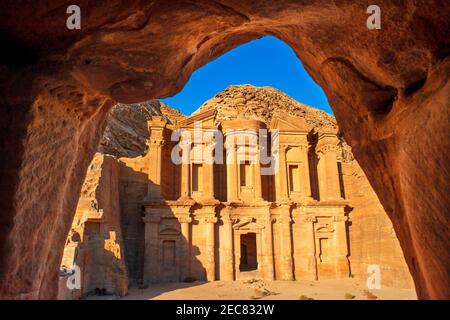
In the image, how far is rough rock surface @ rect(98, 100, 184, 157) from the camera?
29.6 m

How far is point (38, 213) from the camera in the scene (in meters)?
3.49

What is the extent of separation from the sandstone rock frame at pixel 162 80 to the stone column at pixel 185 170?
18498 millimetres

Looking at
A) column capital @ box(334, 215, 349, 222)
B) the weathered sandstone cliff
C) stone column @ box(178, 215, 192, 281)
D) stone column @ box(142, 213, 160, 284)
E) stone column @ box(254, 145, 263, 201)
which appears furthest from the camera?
stone column @ box(254, 145, 263, 201)

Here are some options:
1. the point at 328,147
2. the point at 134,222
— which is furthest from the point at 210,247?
the point at 328,147

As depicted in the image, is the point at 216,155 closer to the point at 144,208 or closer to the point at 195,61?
the point at 144,208

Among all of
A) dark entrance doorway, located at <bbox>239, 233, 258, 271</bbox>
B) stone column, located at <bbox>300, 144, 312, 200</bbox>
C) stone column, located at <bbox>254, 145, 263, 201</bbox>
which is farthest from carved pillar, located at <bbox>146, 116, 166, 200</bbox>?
stone column, located at <bbox>300, 144, 312, 200</bbox>

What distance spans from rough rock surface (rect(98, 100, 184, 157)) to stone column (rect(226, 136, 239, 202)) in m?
9.99

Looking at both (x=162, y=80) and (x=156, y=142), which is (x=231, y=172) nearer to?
(x=156, y=142)

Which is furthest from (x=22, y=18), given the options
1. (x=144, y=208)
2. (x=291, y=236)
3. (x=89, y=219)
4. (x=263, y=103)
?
(x=263, y=103)

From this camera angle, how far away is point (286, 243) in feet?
72.0

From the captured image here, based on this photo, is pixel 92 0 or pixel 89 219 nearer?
pixel 92 0

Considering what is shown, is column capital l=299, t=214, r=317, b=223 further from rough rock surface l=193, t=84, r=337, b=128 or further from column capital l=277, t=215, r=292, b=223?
rough rock surface l=193, t=84, r=337, b=128

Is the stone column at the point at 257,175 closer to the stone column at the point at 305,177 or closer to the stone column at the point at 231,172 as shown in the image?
the stone column at the point at 231,172

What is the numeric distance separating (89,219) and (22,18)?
1372cm
